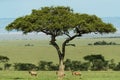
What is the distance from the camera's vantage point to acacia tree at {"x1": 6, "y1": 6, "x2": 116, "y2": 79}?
131 ft

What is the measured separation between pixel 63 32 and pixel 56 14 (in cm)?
187

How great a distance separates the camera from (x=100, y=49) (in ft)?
367

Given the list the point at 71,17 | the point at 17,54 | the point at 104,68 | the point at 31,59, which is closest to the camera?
the point at 71,17

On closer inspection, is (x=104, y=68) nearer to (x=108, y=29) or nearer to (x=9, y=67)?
(x=9, y=67)

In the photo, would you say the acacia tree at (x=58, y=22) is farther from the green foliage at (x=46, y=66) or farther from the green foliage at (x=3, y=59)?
the green foliage at (x=3, y=59)

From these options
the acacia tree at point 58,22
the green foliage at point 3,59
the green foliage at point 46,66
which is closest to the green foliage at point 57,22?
the acacia tree at point 58,22

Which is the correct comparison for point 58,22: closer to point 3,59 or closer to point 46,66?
point 46,66

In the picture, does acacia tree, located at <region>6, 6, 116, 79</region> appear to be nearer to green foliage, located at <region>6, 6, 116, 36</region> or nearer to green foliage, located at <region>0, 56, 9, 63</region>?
green foliage, located at <region>6, 6, 116, 36</region>

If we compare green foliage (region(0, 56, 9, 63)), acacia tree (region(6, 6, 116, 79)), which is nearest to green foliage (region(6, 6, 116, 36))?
acacia tree (region(6, 6, 116, 79))

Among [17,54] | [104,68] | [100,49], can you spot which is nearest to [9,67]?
[104,68]

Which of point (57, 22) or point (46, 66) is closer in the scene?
point (57, 22)

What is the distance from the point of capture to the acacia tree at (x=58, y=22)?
3978cm

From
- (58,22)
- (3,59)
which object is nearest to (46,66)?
(3,59)

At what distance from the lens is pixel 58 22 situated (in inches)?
1566
